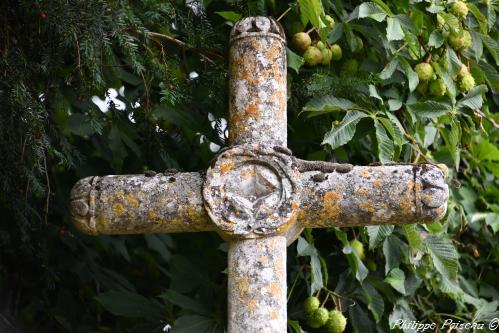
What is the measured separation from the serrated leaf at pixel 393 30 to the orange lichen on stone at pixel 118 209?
0.94m

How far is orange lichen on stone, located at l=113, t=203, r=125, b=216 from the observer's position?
256cm

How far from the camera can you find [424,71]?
310 centimetres

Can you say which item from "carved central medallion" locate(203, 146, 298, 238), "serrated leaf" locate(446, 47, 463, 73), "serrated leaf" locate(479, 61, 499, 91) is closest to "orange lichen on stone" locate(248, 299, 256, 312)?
"carved central medallion" locate(203, 146, 298, 238)

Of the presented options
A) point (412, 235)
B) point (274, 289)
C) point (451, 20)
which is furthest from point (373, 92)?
point (274, 289)

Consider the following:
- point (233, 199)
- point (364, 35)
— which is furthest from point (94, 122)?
point (364, 35)

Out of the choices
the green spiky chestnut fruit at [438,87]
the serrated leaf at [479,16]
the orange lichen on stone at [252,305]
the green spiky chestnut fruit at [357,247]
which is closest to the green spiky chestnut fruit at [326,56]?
the green spiky chestnut fruit at [438,87]

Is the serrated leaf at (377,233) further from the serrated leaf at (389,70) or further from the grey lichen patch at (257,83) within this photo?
the grey lichen patch at (257,83)

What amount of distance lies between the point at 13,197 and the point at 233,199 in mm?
799

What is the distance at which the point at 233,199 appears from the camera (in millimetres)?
2506

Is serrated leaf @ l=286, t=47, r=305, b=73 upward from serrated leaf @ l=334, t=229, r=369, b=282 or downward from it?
upward

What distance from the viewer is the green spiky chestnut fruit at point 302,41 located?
300cm

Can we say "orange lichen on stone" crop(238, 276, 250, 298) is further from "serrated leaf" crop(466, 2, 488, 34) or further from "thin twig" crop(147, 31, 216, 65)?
"serrated leaf" crop(466, 2, 488, 34)

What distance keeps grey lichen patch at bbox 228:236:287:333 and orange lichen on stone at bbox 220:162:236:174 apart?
184 millimetres

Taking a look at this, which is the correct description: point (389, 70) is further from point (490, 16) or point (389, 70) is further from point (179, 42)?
point (179, 42)
